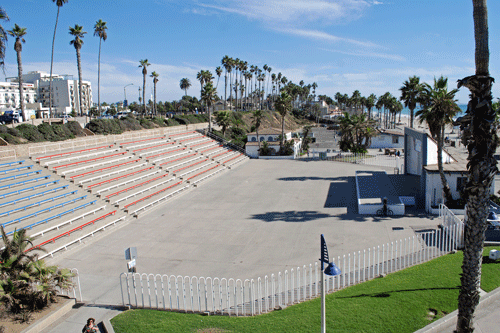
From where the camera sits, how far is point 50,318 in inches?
413

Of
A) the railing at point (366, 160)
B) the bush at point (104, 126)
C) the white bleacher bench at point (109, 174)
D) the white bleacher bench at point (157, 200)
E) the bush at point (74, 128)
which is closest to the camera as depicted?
the white bleacher bench at point (157, 200)

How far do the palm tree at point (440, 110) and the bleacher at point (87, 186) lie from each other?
1975 cm

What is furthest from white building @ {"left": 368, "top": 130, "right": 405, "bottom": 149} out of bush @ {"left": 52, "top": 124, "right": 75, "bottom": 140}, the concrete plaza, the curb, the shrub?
the curb

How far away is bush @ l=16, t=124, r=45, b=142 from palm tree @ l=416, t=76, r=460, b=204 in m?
31.6

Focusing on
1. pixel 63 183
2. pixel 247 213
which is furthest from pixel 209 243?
pixel 63 183

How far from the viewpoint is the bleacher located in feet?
60.8

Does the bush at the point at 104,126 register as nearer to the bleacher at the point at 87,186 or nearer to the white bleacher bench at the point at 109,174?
the bleacher at the point at 87,186

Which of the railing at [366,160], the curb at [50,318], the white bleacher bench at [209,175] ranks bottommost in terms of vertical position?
the curb at [50,318]

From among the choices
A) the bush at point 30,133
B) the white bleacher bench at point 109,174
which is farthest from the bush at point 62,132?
the white bleacher bench at point 109,174

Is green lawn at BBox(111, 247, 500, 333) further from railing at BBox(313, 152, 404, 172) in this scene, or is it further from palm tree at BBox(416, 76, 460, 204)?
railing at BBox(313, 152, 404, 172)

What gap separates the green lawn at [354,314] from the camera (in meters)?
9.25

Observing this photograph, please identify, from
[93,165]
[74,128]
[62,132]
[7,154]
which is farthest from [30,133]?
[93,165]

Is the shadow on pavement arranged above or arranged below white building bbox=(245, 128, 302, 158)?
below

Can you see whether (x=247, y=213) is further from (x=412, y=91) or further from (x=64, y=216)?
(x=412, y=91)
